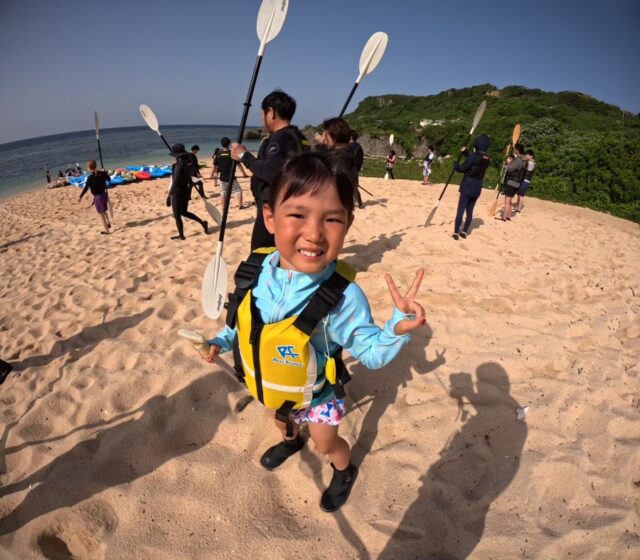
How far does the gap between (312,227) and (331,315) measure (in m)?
0.45

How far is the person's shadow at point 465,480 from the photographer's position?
1.94 m

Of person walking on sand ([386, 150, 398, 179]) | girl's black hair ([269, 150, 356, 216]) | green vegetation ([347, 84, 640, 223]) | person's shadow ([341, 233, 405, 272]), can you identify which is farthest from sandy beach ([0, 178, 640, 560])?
person walking on sand ([386, 150, 398, 179])

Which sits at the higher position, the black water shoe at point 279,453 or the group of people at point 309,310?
the group of people at point 309,310

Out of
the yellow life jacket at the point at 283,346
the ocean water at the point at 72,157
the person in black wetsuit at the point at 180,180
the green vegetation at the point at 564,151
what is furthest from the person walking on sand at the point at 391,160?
the ocean water at the point at 72,157

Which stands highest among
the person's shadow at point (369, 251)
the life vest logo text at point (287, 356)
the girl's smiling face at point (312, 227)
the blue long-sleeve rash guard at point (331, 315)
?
the girl's smiling face at point (312, 227)

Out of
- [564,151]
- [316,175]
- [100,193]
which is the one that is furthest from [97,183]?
[564,151]

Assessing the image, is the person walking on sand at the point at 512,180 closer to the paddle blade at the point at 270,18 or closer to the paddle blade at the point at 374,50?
the paddle blade at the point at 374,50

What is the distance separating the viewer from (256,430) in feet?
8.59

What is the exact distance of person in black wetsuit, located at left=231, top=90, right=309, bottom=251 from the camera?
2881mm

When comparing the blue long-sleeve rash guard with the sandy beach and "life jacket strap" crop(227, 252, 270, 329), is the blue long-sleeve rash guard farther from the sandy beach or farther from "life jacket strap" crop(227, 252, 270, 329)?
the sandy beach

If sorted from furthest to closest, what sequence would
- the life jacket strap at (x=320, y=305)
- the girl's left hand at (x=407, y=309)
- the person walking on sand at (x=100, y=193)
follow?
the person walking on sand at (x=100, y=193) → the life jacket strap at (x=320, y=305) → the girl's left hand at (x=407, y=309)

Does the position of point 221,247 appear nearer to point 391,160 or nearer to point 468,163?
point 468,163

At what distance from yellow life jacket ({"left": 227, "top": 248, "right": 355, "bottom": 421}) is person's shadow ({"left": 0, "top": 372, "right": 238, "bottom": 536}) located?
114cm

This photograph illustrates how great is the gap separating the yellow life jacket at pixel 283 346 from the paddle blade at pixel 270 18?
Result: 2.26m
